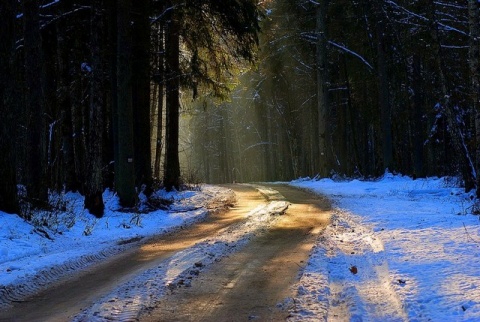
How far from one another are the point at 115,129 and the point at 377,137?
985 inches

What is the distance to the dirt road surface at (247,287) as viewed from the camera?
385 centimetres

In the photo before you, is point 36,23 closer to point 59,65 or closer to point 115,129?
point 115,129

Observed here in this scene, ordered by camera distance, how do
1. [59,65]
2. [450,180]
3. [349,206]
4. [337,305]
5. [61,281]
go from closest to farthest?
1. [337,305]
2. [61,281]
3. [349,206]
4. [59,65]
5. [450,180]

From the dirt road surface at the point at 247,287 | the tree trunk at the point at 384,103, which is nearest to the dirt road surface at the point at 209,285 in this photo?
the dirt road surface at the point at 247,287

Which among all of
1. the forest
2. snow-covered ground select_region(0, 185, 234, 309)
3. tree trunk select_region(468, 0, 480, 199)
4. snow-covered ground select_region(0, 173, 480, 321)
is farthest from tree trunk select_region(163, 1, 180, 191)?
tree trunk select_region(468, 0, 480, 199)

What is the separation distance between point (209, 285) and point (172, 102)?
535 inches

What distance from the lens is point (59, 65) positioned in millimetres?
15391

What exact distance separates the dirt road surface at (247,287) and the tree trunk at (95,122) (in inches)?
213

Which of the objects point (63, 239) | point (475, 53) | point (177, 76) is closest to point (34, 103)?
point (63, 239)

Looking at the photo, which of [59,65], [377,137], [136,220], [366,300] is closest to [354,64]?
[377,137]

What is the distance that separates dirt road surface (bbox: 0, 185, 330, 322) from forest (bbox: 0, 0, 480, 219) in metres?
3.80

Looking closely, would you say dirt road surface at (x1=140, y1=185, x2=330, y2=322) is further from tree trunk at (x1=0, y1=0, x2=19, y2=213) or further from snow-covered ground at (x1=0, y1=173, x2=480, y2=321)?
tree trunk at (x1=0, y1=0, x2=19, y2=213)

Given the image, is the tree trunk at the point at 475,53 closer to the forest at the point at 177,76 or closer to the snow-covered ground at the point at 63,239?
the forest at the point at 177,76

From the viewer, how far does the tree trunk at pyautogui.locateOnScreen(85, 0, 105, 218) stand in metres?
10.9
